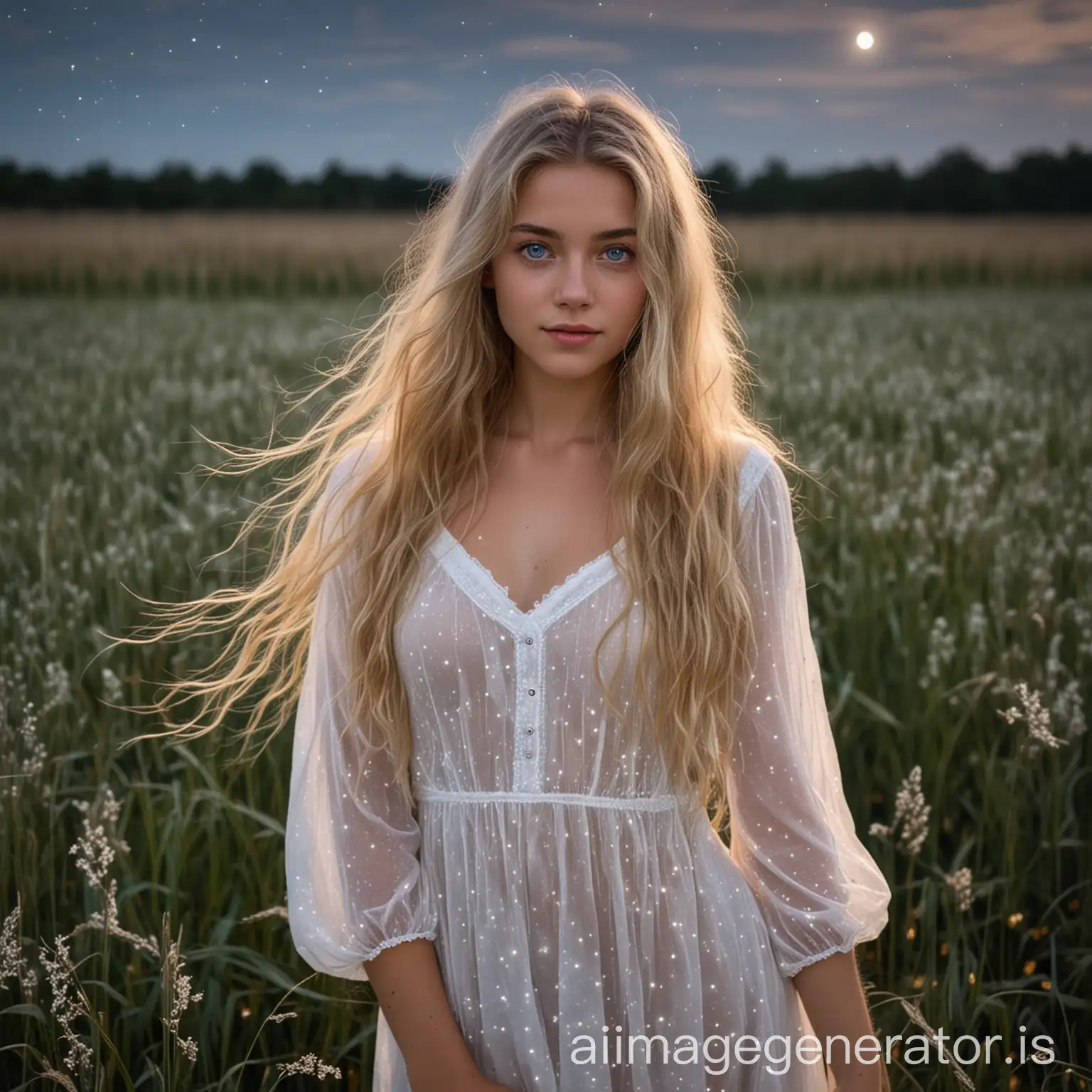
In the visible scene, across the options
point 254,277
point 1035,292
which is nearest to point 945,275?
point 1035,292

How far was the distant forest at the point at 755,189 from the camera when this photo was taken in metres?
4.20

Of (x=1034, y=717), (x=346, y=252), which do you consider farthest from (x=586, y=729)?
(x=346, y=252)

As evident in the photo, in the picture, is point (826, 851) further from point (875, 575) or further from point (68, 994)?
point (875, 575)

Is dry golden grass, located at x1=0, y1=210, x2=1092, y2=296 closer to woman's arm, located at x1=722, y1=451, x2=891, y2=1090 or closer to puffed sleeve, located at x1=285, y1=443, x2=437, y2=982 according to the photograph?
puffed sleeve, located at x1=285, y1=443, x2=437, y2=982

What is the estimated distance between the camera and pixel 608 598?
1606mm

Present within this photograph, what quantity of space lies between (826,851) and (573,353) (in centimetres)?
75

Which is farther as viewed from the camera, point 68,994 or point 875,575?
point 875,575

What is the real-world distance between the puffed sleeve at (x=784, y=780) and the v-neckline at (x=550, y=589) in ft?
0.64

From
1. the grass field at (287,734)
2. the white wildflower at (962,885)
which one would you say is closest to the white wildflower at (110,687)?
the grass field at (287,734)

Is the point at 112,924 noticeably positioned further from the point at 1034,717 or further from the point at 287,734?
the point at 1034,717

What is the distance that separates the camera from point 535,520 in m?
1.69

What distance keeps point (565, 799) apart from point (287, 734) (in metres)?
1.41

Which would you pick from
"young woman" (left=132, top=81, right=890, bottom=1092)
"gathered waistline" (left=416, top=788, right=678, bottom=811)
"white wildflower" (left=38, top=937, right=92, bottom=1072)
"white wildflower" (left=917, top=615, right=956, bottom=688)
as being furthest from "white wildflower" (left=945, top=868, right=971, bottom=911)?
"white wildflower" (left=38, top=937, right=92, bottom=1072)

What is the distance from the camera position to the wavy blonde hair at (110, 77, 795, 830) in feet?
5.29
